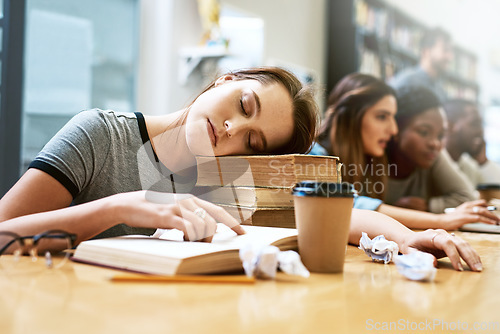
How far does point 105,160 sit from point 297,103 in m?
0.46

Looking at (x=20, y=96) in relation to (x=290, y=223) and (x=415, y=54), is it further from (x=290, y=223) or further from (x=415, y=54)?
(x=415, y=54)

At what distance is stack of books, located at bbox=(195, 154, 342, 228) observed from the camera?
34.7 inches

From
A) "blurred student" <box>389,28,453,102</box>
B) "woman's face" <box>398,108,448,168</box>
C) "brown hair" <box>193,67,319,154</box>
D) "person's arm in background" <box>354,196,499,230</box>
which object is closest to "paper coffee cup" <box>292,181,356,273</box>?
"brown hair" <box>193,67,319,154</box>

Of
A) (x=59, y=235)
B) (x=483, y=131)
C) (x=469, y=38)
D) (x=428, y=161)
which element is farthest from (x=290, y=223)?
(x=469, y=38)

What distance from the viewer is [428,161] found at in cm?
278

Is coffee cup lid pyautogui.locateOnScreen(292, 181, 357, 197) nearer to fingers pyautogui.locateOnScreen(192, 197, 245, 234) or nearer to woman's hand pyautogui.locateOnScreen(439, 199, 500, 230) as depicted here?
fingers pyautogui.locateOnScreen(192, 197, 245, 234)

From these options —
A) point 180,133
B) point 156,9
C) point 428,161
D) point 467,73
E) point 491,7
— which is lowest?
point 428,161

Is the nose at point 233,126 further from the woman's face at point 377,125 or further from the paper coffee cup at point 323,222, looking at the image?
the woman's face at point 377,125

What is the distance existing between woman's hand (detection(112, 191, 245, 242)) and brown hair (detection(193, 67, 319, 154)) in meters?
0.48

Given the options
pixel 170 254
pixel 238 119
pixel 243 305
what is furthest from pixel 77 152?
pixel 243 305

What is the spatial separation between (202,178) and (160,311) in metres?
0.65

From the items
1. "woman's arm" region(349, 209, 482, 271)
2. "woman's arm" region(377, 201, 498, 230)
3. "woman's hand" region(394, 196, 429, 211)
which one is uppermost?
"woman's arm" region(349, 209, 482, 271)

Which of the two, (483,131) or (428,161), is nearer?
(428,161)

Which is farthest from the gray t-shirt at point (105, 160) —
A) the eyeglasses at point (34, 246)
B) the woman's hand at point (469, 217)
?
the woman's hand at point (469, 217)
